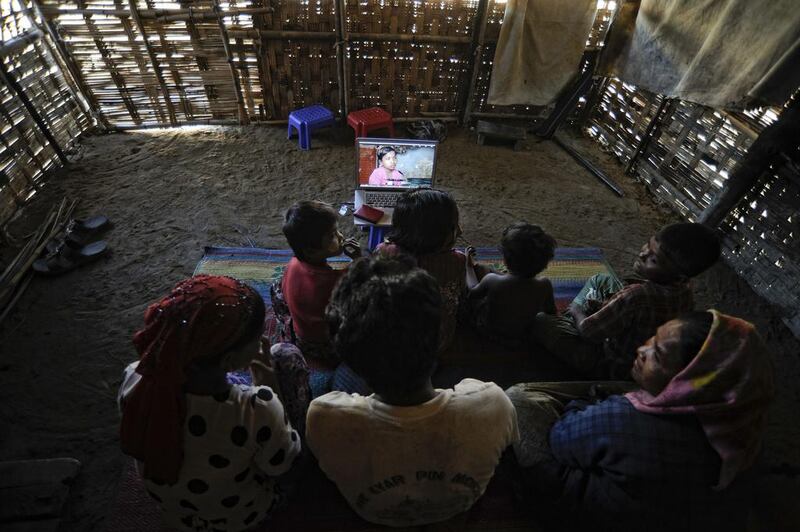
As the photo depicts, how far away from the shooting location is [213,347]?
1.13 meters

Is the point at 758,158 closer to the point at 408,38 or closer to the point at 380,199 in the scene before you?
the point at 380,199

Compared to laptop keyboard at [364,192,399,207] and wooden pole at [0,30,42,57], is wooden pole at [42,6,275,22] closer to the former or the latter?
wooden pole at [0,30,42,57]

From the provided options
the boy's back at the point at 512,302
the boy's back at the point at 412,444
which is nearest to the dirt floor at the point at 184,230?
the boy's back at the point at 512,302

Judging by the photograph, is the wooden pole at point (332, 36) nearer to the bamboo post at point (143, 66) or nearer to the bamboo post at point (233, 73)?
the bamboo post at point (233, 73)

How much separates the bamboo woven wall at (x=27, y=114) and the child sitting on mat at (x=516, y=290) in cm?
447

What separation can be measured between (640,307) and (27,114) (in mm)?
5802

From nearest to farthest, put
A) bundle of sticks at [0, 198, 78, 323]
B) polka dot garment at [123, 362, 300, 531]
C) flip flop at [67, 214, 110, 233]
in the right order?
polka dot garment at [123, 362, 300, 531], bundle of sticks at [0, 198, 78, 323], flip flop at [67, 214, 110, 233]

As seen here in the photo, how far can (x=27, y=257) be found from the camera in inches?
135

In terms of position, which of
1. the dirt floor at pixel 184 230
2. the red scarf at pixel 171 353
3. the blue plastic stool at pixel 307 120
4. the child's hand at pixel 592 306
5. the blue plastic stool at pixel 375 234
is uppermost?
the red scarf at pixel 171 353

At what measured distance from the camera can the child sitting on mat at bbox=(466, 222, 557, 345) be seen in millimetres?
2154

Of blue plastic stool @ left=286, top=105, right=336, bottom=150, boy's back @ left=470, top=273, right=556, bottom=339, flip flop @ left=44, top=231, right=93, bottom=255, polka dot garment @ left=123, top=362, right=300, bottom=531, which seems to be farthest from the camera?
blue plastic stool @ left=286, top=105, right=336, bottom=150

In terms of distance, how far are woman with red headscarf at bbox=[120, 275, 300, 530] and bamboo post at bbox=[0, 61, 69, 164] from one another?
4.55m

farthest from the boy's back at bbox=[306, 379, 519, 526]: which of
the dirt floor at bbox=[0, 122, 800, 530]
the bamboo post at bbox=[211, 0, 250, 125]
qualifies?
the bamboo post at bbox=[211, 0, 250, 125]

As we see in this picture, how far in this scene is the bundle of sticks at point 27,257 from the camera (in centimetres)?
309
